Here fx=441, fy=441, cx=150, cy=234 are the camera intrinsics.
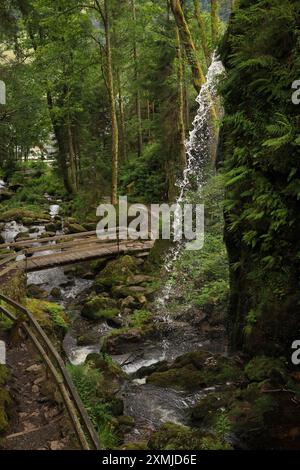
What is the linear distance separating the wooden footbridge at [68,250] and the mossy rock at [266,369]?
775 centimetres

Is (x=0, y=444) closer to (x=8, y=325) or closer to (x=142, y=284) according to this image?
(x=8, y=325)

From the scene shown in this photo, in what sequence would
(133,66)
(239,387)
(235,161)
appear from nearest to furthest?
(239,387), (235,161), (133,66)

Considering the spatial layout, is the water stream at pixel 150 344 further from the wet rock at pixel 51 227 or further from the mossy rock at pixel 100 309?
the wet rock at pixel 51 227

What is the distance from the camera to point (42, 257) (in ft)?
50.5

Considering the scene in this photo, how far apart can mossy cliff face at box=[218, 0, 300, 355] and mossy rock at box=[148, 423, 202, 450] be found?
2.07 metres

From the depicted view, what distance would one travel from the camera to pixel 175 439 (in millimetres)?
6824

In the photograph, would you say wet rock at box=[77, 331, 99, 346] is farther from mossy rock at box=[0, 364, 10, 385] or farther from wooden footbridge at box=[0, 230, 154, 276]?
mossy rock at box=[0, 364, 10, 385]

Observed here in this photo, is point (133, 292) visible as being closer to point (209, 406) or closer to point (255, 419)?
point (209, 406)

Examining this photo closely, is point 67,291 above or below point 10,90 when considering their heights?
below

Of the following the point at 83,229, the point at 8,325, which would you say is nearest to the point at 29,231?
the point at 83,229

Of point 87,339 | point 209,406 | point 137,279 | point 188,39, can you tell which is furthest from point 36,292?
point 188,39

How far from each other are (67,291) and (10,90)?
44.2 feet

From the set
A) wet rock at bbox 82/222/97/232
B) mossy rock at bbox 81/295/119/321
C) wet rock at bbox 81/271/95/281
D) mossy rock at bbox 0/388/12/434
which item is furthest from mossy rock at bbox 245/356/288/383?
wet rock at bbox 82/222/97/232

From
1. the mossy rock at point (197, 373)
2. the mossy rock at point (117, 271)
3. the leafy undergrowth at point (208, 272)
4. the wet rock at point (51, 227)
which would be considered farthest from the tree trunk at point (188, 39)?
the wet rock at point (51, 227)
